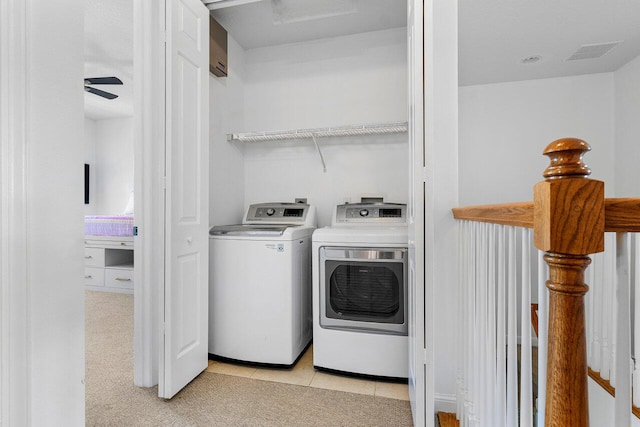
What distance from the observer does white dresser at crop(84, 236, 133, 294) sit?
4074 millimetres

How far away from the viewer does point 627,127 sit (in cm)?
302

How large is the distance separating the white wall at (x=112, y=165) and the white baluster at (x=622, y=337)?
21.4 feet

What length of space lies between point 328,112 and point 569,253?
2.61 metres

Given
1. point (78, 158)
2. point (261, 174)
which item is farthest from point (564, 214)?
point (261, 174)

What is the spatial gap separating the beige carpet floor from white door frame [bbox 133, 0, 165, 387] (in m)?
0.19

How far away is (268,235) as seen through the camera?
210 centimetres

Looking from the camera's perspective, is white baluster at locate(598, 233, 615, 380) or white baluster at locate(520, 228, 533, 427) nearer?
white baluster at locate(520, 228, 533, 427)

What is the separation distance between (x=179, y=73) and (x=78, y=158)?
1.46m

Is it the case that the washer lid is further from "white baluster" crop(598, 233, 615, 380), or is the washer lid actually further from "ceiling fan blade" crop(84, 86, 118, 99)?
"ceiling fan blade" crop(84, 86, 118, 99)

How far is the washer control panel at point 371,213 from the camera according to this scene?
8.02 ft

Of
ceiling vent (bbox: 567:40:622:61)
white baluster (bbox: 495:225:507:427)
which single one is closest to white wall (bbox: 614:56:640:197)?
ceiling vent (bbox: 567:40:622:61)

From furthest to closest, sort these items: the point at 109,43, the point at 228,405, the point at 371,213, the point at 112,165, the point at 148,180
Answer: the point at 112,165, the point at 109,43, the point at 371,213, the point at 148,180, the point at 228,405

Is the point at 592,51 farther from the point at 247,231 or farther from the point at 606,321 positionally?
the point at 247,231

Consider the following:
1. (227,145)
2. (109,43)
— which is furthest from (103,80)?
(227,145)
